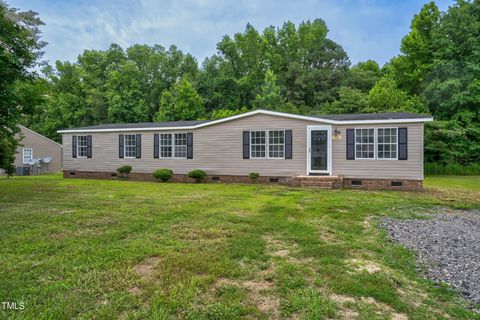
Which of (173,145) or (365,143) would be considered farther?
(173,145)

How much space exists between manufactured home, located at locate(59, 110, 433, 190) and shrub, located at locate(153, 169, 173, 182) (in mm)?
475

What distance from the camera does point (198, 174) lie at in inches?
498

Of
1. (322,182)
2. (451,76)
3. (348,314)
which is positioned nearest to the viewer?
(348,314)

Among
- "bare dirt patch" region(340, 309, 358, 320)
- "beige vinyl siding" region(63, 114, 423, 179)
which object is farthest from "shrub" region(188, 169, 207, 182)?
"bare dirt patch" region(340, 309, 358, 320)

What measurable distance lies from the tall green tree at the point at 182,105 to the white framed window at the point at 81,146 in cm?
1083

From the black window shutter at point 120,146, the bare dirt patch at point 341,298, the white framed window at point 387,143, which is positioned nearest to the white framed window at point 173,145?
the black window shutter at point 120,146

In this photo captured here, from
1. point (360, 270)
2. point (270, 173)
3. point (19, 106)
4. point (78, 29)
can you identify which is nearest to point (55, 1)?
point (78, 29)

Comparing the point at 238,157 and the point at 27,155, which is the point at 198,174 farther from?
the point at 27,155

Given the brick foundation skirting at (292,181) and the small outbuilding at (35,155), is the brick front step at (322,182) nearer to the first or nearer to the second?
the brick foundation skirting at (292,181)

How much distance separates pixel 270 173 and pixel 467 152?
14270mm

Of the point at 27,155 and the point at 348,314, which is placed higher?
the point at 27,155

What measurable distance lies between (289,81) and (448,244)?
26.1 m

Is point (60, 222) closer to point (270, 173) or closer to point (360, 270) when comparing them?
point (360, 270)

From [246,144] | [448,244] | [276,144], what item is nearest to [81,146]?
[246,144]
